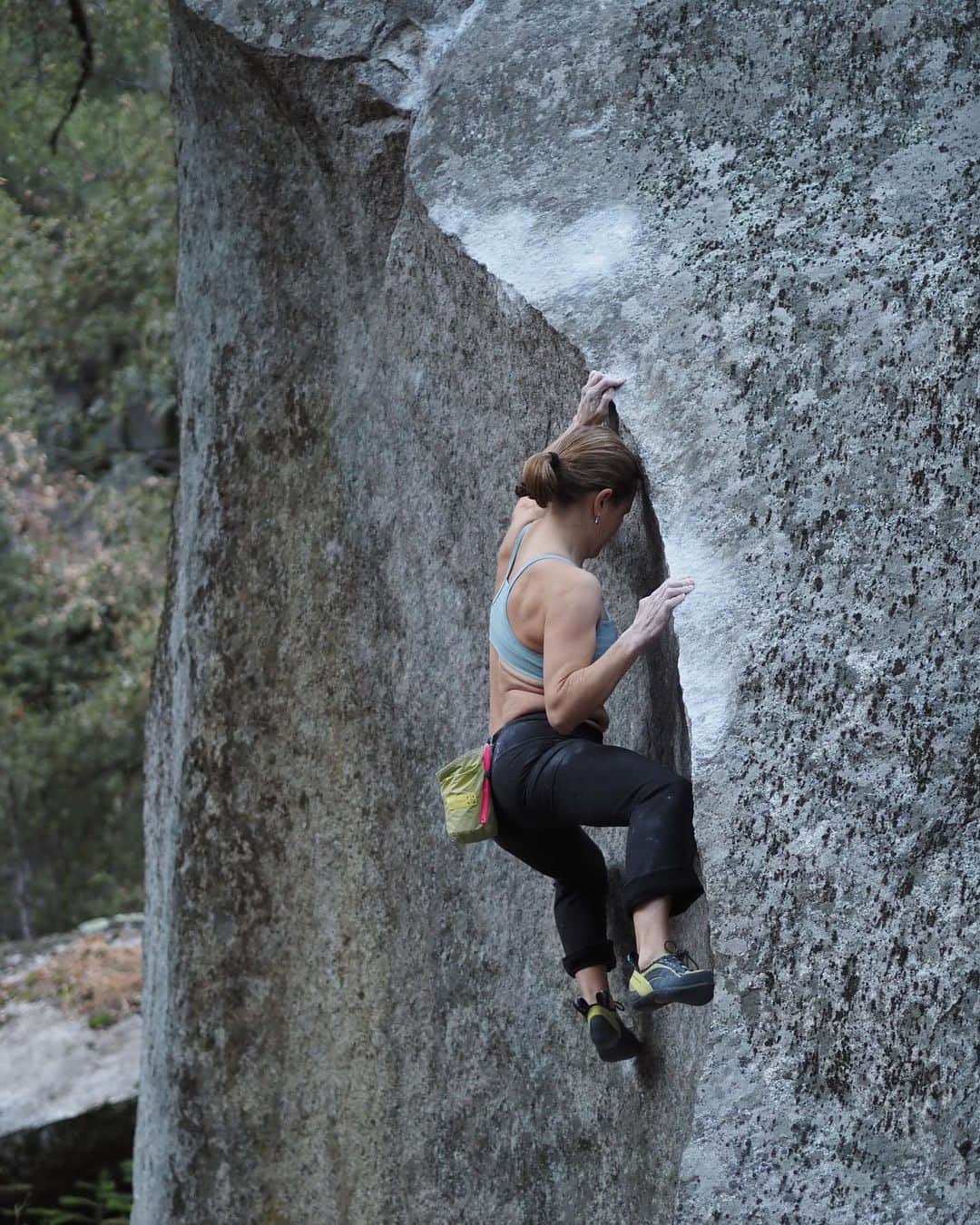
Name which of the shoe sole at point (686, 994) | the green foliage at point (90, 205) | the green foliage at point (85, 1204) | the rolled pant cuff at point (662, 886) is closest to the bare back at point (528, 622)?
the rolled pant cuff at point (662, 886)

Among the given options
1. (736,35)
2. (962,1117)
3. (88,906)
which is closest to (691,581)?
→ (962,1117)

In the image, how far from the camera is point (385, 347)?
16.4 feet

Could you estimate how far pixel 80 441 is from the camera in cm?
1495

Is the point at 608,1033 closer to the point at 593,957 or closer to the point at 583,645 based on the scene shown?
the point at 593,957

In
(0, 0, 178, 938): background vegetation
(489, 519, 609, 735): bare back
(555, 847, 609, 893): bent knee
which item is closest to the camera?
(489, 519, 609, 735): bare back

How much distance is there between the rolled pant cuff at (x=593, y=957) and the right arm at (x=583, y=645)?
25.8 inches

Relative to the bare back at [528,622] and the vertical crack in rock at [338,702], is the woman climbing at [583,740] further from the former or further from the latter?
the vertical crack in rock at [338,702]

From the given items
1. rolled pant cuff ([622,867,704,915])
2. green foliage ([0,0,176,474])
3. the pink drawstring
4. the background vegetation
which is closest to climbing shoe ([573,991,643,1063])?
rolled pant cuff ([622,867,704,915])

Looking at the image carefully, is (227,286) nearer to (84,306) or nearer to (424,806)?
(424,806)

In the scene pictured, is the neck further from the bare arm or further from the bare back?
the bare arm

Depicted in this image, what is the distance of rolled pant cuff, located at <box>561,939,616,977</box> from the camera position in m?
3.73

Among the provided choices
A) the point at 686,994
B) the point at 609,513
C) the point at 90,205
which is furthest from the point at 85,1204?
the point at 90,205

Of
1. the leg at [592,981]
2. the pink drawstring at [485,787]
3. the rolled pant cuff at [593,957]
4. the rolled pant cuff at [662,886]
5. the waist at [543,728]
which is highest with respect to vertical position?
the waist at [543,728]

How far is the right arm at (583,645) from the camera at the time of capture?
333cm
